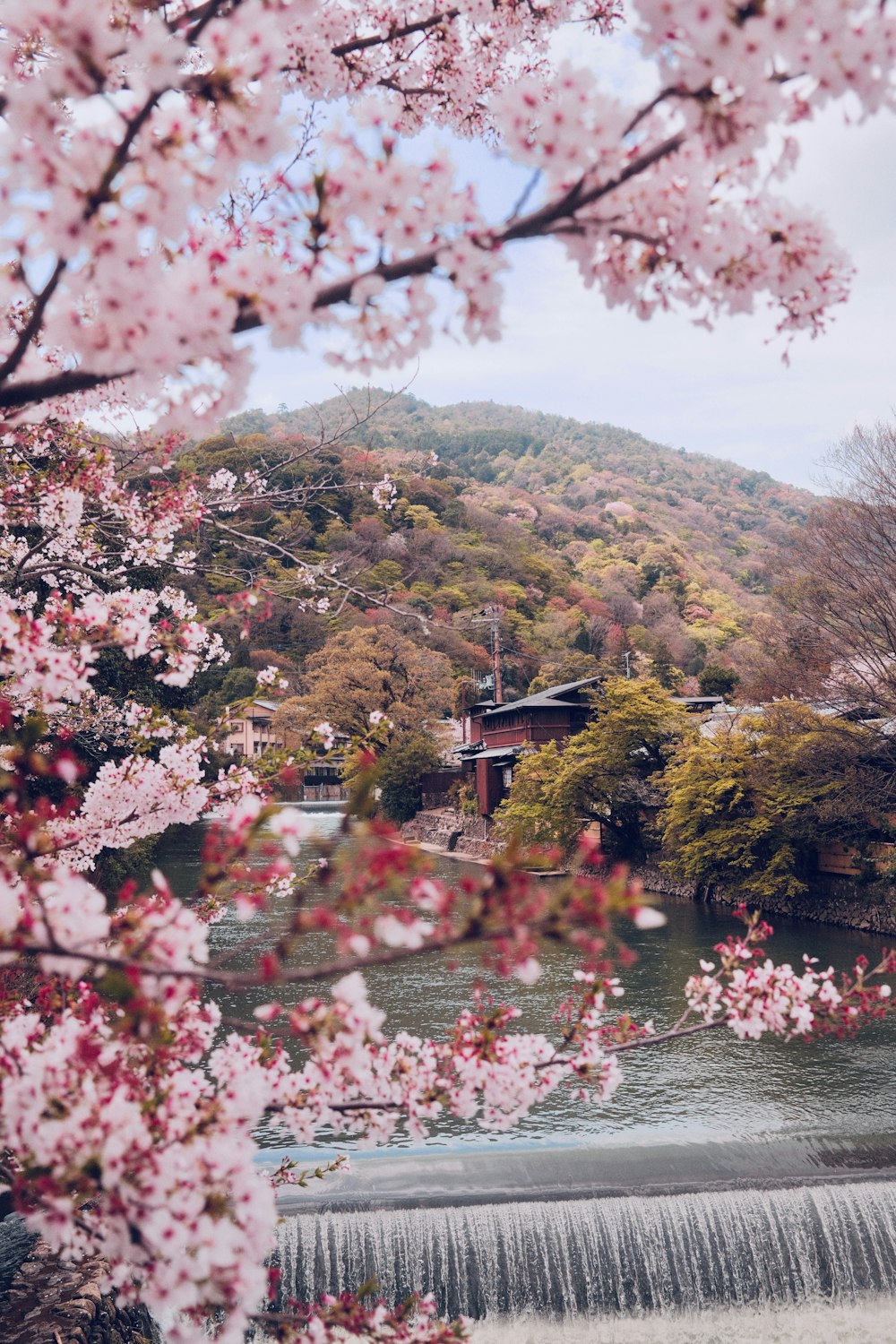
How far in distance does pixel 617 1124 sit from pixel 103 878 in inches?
356

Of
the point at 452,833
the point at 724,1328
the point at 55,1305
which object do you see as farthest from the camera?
the point at 452,833

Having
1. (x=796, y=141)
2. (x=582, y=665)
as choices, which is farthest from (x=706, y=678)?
Result: (x=796, y=141)

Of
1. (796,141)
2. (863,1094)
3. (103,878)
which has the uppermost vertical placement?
(796,141)

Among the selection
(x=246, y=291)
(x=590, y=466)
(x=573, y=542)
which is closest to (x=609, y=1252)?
(x=246, y=291)

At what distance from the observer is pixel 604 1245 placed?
283 inches

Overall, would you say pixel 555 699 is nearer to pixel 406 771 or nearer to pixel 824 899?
pixel 406 771

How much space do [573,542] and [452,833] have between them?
43191 mm

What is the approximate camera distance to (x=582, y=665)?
43094 millimetres

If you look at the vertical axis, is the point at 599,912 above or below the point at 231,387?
below

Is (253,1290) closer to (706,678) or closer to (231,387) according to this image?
(231,387)

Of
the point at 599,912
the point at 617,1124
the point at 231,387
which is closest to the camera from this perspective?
the point at 599,912

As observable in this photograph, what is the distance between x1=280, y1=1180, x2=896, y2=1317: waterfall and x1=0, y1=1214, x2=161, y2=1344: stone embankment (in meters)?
1.50

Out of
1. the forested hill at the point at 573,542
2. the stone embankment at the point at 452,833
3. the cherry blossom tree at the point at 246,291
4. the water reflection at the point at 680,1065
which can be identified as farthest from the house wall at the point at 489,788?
the cherry blossom tree at the point at 246,291

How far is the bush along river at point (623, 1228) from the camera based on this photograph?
7.02 meters
